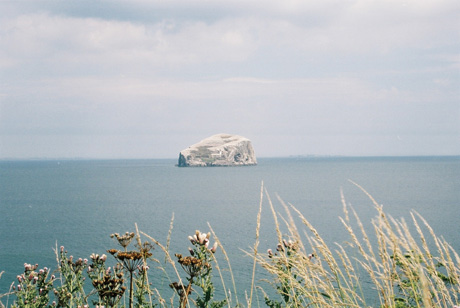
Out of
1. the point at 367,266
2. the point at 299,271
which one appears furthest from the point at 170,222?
the point at 367,266

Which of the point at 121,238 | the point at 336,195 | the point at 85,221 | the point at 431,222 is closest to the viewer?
the point at 121,238

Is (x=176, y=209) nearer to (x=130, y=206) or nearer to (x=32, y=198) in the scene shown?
(x=130, y=206)

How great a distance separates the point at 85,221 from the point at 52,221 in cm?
452

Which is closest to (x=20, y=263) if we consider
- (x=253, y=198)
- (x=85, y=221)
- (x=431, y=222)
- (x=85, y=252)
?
(x=85, y=252)

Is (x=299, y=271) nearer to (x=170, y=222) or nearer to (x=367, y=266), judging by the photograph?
(x=367, y=266)

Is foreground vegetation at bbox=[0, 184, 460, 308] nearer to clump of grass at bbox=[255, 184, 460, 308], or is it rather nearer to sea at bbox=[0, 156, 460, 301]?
clump of grass at bbox=[255, 184, 460, 308]

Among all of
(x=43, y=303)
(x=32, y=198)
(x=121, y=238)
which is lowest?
(x=32, y=198)

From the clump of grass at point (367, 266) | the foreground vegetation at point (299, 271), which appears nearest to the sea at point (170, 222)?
the foreground vegetation at point (299, 271)

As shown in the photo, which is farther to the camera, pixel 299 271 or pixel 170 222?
pixel 170 222

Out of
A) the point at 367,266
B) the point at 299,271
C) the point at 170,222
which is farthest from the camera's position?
the point at 170,222

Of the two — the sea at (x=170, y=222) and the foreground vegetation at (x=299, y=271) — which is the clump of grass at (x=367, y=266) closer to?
the foreground vegetation at (x=299, y=271)

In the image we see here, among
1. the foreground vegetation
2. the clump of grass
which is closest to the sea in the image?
the foreground vegetation

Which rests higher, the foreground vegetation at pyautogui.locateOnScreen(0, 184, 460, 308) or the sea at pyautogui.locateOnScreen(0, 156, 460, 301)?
the foreground vegetation at pyautogui.locateOnScreen(0, 184, 460, 308)

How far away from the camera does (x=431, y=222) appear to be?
44062mm
